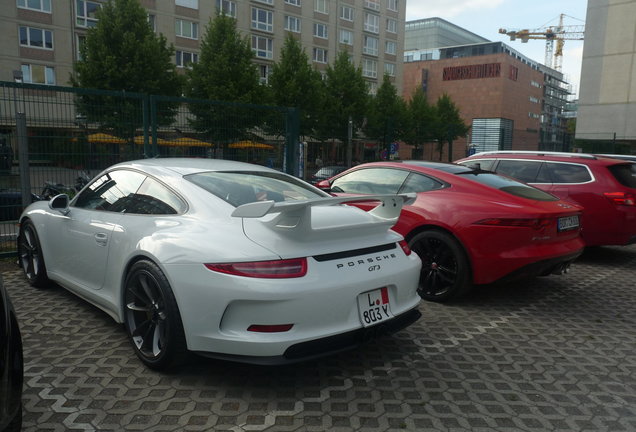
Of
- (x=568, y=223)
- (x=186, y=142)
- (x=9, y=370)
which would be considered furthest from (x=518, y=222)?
(x=186, y=142)

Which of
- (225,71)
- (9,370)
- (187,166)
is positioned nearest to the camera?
(9,370)

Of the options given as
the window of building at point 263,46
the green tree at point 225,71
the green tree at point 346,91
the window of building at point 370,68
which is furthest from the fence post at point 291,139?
the window of building at point 370,68

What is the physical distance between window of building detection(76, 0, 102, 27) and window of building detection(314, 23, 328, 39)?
21.3m

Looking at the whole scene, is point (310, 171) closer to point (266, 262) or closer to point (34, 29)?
point (266, 262)

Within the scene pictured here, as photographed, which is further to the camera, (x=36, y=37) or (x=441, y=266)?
(x=36, y=37)

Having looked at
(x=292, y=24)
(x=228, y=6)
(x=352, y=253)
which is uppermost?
(x=228, y=6)

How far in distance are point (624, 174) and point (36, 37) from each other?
3729 centimetres

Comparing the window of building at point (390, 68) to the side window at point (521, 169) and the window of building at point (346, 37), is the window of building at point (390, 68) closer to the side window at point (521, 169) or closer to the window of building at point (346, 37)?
the window of building at point (346, 37)

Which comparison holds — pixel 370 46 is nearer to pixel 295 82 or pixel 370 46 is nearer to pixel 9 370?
pixel 295 82

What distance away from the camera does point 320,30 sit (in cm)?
4941

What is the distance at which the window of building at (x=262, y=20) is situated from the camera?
1721 inches

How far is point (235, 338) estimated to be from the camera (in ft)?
8.89

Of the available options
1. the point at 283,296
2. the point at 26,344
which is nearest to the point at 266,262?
the point at 283,296

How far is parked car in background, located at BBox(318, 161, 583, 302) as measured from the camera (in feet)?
14.9
